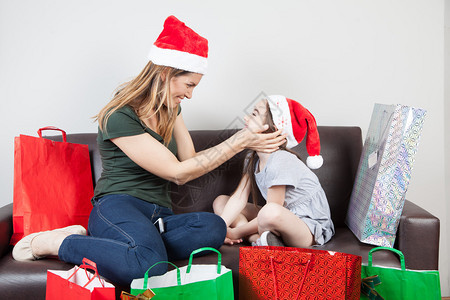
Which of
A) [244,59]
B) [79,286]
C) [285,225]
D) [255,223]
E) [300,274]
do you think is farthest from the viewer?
[244,59]

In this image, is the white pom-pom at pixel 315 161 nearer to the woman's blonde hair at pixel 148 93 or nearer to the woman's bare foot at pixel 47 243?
the woman's blonde hair at pixel 148 93

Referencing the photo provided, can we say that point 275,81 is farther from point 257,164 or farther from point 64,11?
point 64,11

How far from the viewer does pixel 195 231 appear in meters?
1.60

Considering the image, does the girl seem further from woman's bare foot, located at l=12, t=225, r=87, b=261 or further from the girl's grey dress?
woman's bare foot, located at l=12, t=225, r=87, b=261

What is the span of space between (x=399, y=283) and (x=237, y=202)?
29.5 inches

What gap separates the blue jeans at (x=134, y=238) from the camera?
1.40m

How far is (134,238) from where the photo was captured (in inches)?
56.8

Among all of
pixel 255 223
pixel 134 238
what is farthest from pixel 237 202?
pixel 134 238

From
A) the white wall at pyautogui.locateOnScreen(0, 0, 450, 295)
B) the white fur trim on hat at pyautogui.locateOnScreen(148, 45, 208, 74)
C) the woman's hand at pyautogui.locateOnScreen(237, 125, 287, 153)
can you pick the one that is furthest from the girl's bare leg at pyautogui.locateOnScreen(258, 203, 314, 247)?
the white wall at pyautogui.locateOnScreen(0, 0, 450, 295)

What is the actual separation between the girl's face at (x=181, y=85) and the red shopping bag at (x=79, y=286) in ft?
2.29

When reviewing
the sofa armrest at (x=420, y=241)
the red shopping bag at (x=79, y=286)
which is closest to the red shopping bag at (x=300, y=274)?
the sofa armrest at (x=420, y=241)

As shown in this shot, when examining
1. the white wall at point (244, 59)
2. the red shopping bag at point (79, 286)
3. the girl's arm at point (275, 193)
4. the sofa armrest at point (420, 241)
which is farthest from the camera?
the white wall at point (244, 59)

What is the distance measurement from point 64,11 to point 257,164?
1243 mm

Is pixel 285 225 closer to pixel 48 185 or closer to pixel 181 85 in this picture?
pixel 181 85
